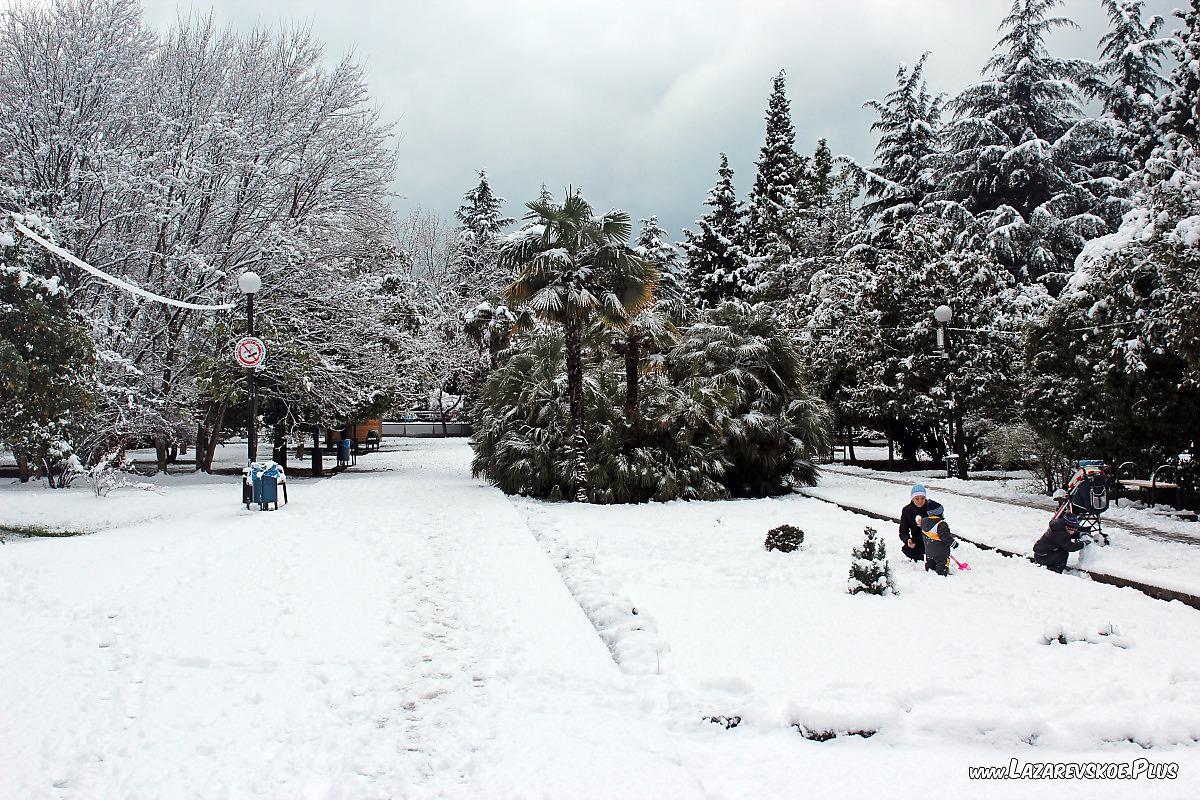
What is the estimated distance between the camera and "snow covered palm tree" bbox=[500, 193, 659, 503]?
16.3 m

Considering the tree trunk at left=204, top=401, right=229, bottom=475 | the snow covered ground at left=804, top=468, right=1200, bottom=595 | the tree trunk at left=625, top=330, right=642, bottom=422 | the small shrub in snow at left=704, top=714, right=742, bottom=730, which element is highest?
the tree trunk at left=625, top=330, right=642, bottom=422

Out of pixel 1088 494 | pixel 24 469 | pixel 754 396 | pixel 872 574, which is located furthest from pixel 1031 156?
pixel 24 469

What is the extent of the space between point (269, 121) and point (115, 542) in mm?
13794

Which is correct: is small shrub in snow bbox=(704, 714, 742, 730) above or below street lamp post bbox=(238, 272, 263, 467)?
below

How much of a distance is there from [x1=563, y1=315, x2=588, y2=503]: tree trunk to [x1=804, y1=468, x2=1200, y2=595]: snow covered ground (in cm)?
547

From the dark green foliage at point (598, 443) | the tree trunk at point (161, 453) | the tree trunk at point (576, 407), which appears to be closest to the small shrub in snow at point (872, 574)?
the dark green foliage at point (598, 443)

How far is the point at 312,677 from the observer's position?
5.30 m

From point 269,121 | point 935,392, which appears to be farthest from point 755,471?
point 269,121

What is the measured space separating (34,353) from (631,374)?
11.4 m

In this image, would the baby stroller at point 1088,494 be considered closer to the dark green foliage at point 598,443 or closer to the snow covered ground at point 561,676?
the snow covered ground at point 561,676

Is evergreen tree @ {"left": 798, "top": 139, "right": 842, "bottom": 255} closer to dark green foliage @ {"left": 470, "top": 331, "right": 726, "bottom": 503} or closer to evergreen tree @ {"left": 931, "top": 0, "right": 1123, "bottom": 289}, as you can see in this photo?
evergreen tree @ {"left": 931, "top": 0, "right": 1123, "bottom": 289}

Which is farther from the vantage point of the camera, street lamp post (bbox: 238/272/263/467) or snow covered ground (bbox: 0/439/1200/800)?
street lamp post (bbox: 238/272/263/467)

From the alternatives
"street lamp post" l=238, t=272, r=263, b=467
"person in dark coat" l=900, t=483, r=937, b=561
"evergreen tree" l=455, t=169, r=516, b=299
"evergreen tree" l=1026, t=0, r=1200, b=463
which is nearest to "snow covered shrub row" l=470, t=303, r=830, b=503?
"street lamp post" l=238, t=272, r=263, b=467

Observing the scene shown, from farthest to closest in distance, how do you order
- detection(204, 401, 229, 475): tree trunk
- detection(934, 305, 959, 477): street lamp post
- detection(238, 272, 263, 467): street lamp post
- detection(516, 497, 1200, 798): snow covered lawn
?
detection(204, 401, 229, 475): tree trunk < detection(934, 305, 959, 477): street lamp post < detection(238, 272, 263, 467): street lamp post < detection(516, 497, 1200, 798): snow covered lawn
